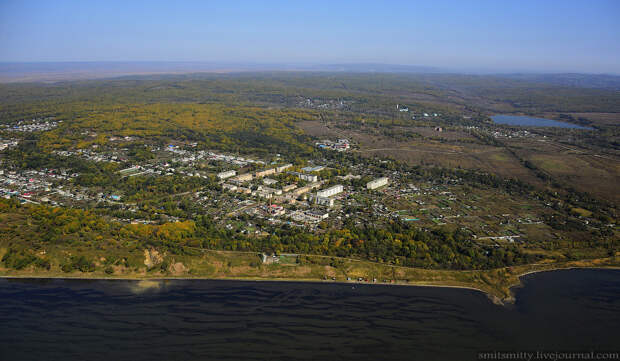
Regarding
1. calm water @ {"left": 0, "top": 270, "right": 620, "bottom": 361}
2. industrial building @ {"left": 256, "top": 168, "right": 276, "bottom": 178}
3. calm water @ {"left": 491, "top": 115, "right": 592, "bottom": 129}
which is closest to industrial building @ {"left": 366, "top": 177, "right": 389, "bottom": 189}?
industrial building @ {"left": 256, "top": 168, "right": 276, "bottom": 178}

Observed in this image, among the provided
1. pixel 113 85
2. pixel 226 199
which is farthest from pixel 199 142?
pixel 113 85

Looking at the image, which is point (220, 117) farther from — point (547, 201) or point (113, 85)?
point (113, 85)

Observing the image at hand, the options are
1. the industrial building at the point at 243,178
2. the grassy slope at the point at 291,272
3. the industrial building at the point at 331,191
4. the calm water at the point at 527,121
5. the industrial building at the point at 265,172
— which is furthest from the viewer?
the calm water at the point at 527,121

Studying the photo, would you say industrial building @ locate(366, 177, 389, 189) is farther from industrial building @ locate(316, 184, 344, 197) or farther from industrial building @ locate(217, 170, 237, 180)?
industrial building @ locate(217, 170, 237, 180)

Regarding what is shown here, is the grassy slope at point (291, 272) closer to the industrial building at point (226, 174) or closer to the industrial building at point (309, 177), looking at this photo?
the industrial building at point (309, 177)

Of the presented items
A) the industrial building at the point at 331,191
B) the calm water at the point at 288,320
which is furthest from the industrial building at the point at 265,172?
the calm water at the point at 288,320

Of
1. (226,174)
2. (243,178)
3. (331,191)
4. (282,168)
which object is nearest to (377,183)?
(331,191)
